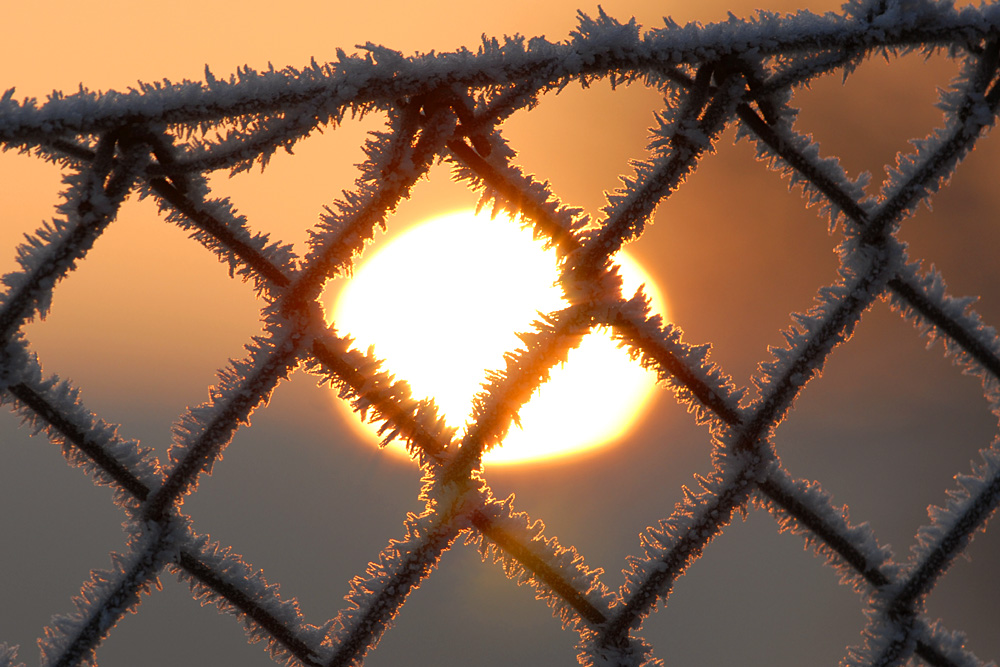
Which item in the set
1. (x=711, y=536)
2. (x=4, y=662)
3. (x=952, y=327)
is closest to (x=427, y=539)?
(x=711, y=536)

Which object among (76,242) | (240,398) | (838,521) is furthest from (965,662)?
(76,242)

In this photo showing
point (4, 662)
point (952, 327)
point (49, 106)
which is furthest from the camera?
point (952, 327)

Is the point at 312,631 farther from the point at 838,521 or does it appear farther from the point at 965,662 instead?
the point at 965,662

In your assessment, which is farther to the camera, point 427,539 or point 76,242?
point 427,539

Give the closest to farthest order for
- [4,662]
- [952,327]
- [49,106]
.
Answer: [49,106], [4,662], [952,327]

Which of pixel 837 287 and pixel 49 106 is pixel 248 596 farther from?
pixel 837 287

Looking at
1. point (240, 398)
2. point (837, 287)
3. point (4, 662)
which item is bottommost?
point (4, 662)

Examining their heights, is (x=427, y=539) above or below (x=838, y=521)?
below
